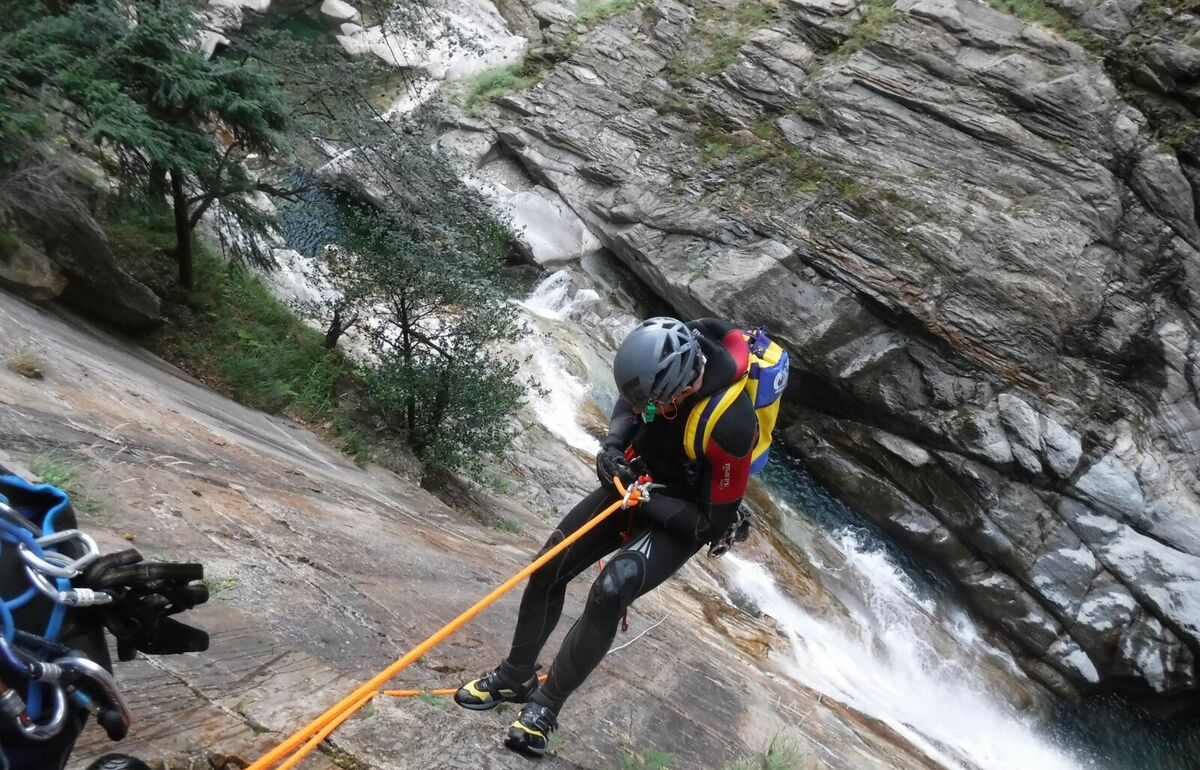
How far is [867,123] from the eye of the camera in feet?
58.4

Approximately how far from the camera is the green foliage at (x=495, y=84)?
885 inches

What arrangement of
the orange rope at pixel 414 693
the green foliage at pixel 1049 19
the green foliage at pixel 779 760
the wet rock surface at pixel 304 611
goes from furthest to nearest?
the green foliage at pixel 1049 19 → the green foliage at pixel 779 760 → the orange rope at pixel 414 693 → the wet rock surface at pixel 304 611

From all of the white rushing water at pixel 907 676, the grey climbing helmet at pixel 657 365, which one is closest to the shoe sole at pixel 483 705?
the grey climbing helmet at pixel 657 365

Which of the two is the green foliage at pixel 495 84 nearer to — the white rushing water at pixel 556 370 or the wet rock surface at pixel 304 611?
the white rushing water at pixel 556 370

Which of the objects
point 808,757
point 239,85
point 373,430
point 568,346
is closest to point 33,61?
point 239,85

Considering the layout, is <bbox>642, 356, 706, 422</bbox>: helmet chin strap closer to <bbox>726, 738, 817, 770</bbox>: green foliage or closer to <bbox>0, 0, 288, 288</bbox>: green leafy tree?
<bbox>726, 738, 817, 770</bbox>: green foliage

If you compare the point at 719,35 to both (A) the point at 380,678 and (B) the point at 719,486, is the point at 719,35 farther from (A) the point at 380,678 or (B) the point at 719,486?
(A) the point at 380,678

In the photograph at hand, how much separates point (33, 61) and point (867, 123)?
672 inches

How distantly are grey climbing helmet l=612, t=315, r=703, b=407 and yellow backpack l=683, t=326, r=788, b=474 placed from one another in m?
0.16

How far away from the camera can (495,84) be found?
74.7ft

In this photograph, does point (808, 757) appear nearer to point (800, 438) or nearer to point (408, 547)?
point (408, 547)

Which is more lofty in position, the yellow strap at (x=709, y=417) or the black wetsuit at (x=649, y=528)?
the yellow strap at (x=709, y=417)

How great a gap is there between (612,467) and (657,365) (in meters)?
0.58

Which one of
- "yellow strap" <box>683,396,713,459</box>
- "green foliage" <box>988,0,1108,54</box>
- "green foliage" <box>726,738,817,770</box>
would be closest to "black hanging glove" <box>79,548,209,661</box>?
"yellow strap" <box>683,396,713,459</box>
